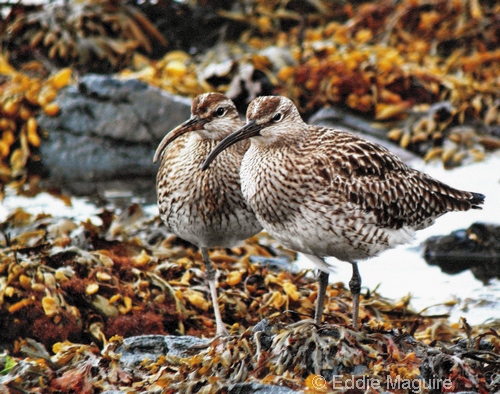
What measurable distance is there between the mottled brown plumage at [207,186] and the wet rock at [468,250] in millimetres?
2394

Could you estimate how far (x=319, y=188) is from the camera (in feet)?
14.9

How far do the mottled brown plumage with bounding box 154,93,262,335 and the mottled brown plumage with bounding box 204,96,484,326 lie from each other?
0.40m

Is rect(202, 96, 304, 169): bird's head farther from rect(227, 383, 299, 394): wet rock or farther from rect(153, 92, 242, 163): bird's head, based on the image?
rect(227, 383, 299, 394): wet rock

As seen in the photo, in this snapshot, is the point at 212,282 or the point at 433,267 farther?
the point at 433,267

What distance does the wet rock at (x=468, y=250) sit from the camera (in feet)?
22.7

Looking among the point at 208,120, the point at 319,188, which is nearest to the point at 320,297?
→ the point at 319,188

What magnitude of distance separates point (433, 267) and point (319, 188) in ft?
9.08

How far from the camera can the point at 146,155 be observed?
9.59 meters

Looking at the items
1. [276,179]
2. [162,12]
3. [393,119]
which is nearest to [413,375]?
[276,179]

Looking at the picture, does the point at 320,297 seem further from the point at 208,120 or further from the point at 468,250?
the point at 468,250

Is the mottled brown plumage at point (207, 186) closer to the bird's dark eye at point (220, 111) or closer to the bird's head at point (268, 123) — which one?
the bird's dark eye at point (220, 111)

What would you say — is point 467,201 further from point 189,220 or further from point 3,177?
point 3,177

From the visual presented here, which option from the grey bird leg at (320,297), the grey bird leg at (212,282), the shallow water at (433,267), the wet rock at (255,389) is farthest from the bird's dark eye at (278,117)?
the wet rock at (255,389)

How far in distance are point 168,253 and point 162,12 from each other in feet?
20.0
